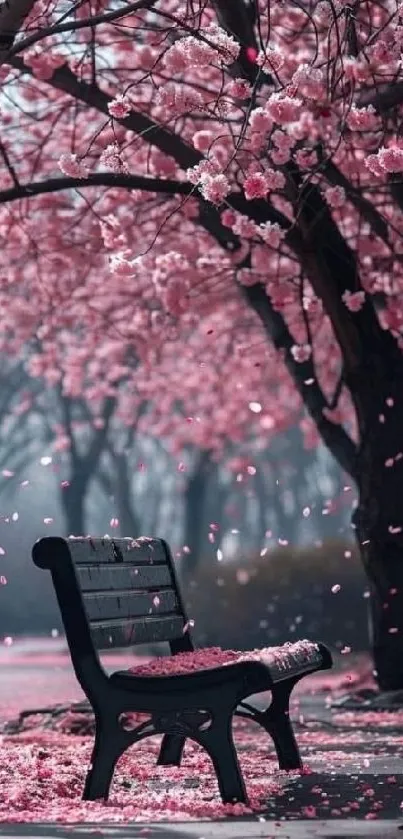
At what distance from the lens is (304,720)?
12.8m

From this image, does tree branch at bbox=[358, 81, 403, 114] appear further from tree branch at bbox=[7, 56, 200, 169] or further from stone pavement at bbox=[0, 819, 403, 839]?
stone pavement at bbox=[0, 819, 403, 839]

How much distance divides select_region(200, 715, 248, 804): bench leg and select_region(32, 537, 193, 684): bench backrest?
0.63 metres

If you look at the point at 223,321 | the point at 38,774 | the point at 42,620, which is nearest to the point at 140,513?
the point at 42,620

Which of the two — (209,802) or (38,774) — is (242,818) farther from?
(38,774)

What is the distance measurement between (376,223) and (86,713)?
461 cm

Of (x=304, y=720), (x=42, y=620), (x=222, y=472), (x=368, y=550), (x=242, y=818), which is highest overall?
(x=222, y=472)

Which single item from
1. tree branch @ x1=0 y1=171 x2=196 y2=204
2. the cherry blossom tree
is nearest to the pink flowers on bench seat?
the cherry blossom tree

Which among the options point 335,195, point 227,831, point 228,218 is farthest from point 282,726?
point 228,218

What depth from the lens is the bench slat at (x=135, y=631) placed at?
6969 millimetres

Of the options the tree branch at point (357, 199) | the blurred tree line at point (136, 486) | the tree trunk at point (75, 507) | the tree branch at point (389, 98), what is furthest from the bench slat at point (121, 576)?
the tree trunk at point (75, 507)

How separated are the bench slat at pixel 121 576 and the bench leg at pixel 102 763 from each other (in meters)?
0.65

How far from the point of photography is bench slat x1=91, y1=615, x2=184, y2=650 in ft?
22.9

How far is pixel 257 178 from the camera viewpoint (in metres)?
9.31

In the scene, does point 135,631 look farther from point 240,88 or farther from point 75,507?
point 75,507
